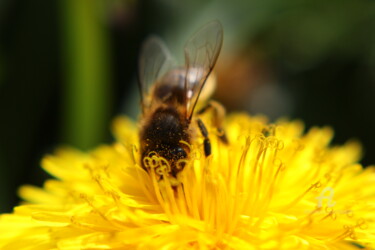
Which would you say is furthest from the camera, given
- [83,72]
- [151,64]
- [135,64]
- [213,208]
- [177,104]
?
[83,72]

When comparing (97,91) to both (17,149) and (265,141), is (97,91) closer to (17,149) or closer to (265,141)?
(17,149)

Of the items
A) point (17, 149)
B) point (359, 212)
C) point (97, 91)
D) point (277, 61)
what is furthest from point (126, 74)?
point (359, 212)

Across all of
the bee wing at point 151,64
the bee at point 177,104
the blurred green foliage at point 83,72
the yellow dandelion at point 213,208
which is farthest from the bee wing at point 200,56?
the blurred green foliage at point 83,72

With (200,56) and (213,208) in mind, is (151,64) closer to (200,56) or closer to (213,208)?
(200,56)

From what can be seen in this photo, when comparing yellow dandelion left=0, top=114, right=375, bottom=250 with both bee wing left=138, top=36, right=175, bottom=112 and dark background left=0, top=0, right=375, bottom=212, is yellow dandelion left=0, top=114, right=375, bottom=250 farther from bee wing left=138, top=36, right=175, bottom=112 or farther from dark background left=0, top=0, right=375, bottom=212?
dark background left=0, top=0, right=375, bottom=212

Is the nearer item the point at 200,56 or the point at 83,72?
the point at 200,56

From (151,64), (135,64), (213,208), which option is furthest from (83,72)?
(213,208)

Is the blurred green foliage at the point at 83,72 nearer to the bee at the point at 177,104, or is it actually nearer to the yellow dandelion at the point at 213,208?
the bee at the point at 177,104

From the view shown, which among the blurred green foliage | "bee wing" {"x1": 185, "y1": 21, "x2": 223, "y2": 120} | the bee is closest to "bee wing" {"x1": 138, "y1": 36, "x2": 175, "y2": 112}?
the bee
